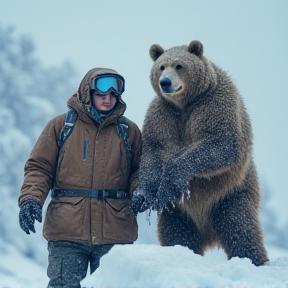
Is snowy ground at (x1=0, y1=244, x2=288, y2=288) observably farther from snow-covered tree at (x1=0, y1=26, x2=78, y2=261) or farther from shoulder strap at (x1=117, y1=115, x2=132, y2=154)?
snow-covered tree at (x1=0, y1=26, x2=78, y2=261)

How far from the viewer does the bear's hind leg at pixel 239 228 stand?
567 cm

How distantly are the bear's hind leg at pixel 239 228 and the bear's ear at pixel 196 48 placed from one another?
111 cm

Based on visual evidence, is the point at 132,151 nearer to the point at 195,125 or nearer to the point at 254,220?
the point at 195,125

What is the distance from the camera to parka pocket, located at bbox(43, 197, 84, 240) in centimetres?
527

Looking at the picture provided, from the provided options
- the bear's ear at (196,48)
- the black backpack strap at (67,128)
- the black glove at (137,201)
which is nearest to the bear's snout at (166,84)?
the bear's ear at (196,48)

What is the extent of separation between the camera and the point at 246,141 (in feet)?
19.0

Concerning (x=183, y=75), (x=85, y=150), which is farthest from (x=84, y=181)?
(x=183, y=75)

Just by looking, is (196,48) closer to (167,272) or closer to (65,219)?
(65,219)

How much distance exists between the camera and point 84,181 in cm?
538

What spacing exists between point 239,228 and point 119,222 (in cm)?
95

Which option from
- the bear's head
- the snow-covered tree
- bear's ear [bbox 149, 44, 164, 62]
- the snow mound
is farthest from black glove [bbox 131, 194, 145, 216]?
the snow-covered tree

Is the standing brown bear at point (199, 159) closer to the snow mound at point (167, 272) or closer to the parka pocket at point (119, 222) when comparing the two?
the parka pocket at point (119, 222)

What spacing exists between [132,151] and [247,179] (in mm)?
926

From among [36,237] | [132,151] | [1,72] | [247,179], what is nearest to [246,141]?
Result: [247,179]
